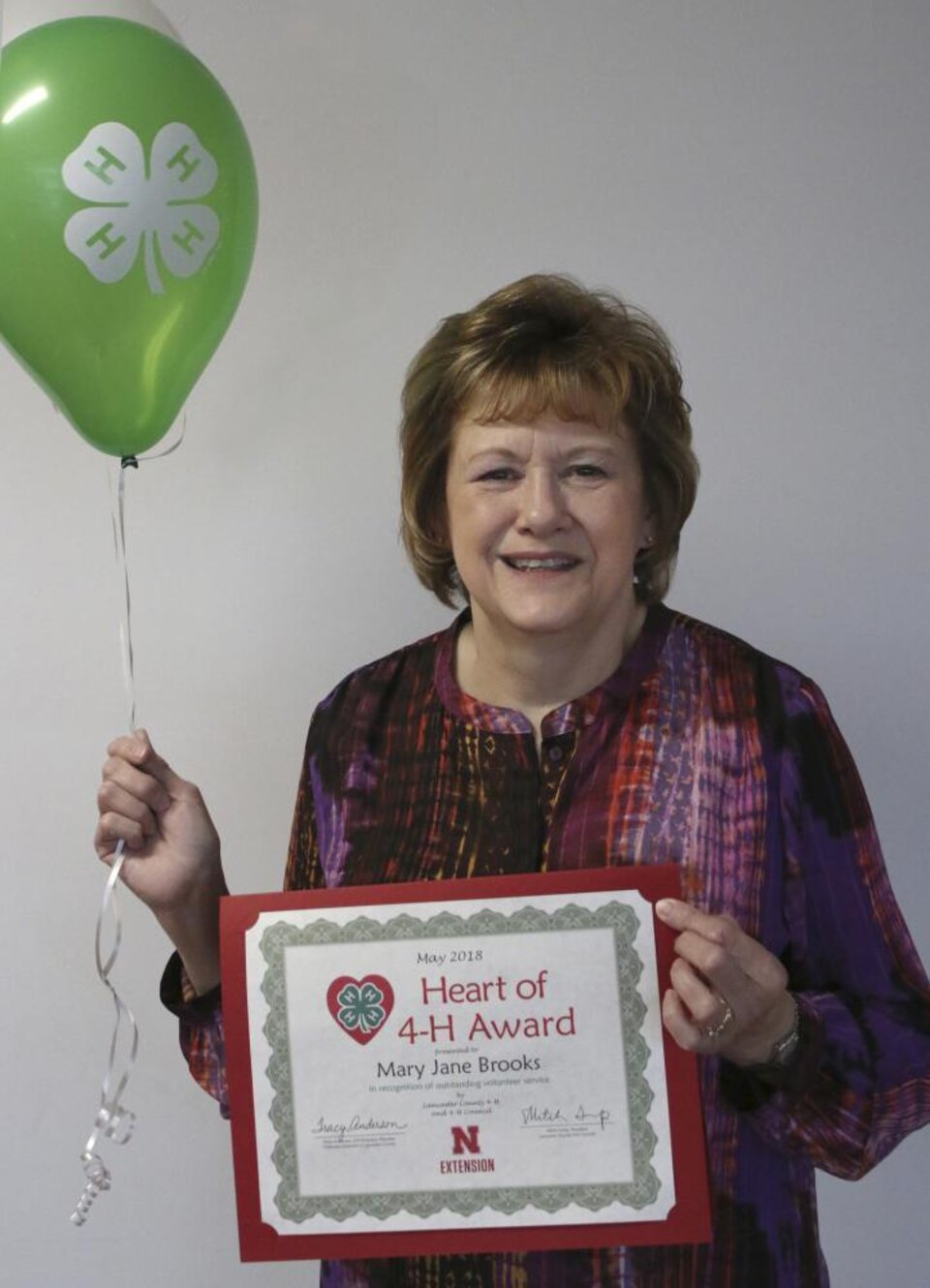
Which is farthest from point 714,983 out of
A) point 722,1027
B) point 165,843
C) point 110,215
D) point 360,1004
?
point 110,215

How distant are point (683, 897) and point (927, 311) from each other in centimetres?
96

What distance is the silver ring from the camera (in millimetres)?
1152

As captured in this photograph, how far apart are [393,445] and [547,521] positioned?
2.27 feet

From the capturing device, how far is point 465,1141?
120 centimetres

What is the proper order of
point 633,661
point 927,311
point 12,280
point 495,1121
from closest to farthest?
point 495,1121, point 12,280, point 633,661, point 927,311

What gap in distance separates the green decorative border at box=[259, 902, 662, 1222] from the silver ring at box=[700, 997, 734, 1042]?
6 cm

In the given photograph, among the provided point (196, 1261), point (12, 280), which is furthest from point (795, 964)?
point (196, 1261)

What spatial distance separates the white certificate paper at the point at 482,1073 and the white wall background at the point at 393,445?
756mm

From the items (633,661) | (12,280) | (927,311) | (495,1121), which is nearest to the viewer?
(495,1121)

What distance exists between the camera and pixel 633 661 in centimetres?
141

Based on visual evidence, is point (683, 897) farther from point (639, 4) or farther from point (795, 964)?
point (639, 4)
